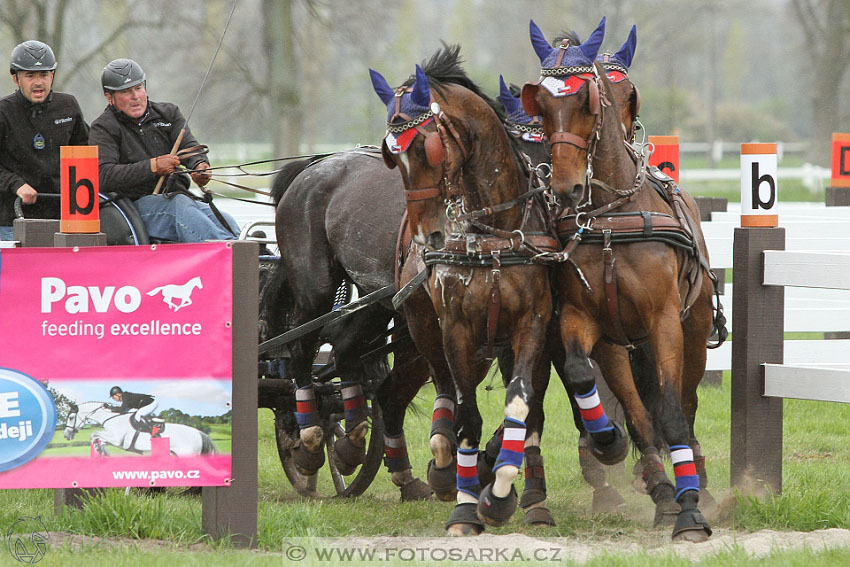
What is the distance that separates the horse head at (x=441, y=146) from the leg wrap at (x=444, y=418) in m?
1.01

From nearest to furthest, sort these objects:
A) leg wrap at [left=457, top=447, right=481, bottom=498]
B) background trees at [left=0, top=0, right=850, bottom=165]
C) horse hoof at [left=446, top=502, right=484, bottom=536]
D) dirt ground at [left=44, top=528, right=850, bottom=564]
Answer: dirt ground at [left=44, top=528, right=850, bottom=564], horse hoof at [left=446, top=502, right=484, bottom=536], leg wrap at [left=457, top=447, right=481, bottom=498], background trees at [left=0, top=0, right=850, bottom=165]

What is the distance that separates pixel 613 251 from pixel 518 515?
159cm

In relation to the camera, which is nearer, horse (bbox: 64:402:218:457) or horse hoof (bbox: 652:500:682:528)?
horse (bbox: 64:402:218:457)

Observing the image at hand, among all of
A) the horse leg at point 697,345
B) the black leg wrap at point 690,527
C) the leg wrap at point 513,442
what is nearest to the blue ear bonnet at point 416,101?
the leg wrap at point 513,442

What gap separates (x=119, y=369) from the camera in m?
4.95

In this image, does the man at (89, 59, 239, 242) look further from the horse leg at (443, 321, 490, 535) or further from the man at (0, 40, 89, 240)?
the horse leg at (443, 321, 490, 535)

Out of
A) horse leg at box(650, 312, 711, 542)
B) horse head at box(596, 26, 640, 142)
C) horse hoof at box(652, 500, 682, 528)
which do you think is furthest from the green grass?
horse head at box(596, 26, 640, 142)

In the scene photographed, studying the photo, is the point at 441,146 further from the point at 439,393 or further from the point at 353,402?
the point at 353,402

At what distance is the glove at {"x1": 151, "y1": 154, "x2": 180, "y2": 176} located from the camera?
6.56 meters

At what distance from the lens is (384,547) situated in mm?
4930

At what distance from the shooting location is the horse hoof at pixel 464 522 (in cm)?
524

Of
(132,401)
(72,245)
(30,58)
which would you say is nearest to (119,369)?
(132,401)

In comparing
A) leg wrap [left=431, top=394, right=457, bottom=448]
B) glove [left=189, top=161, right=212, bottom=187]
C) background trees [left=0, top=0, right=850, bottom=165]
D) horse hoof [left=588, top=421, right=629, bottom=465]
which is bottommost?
horse hoof [left=588, top=421, right=629, bottom=465]

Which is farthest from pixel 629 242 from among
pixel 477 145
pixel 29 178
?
pixel 29 178
